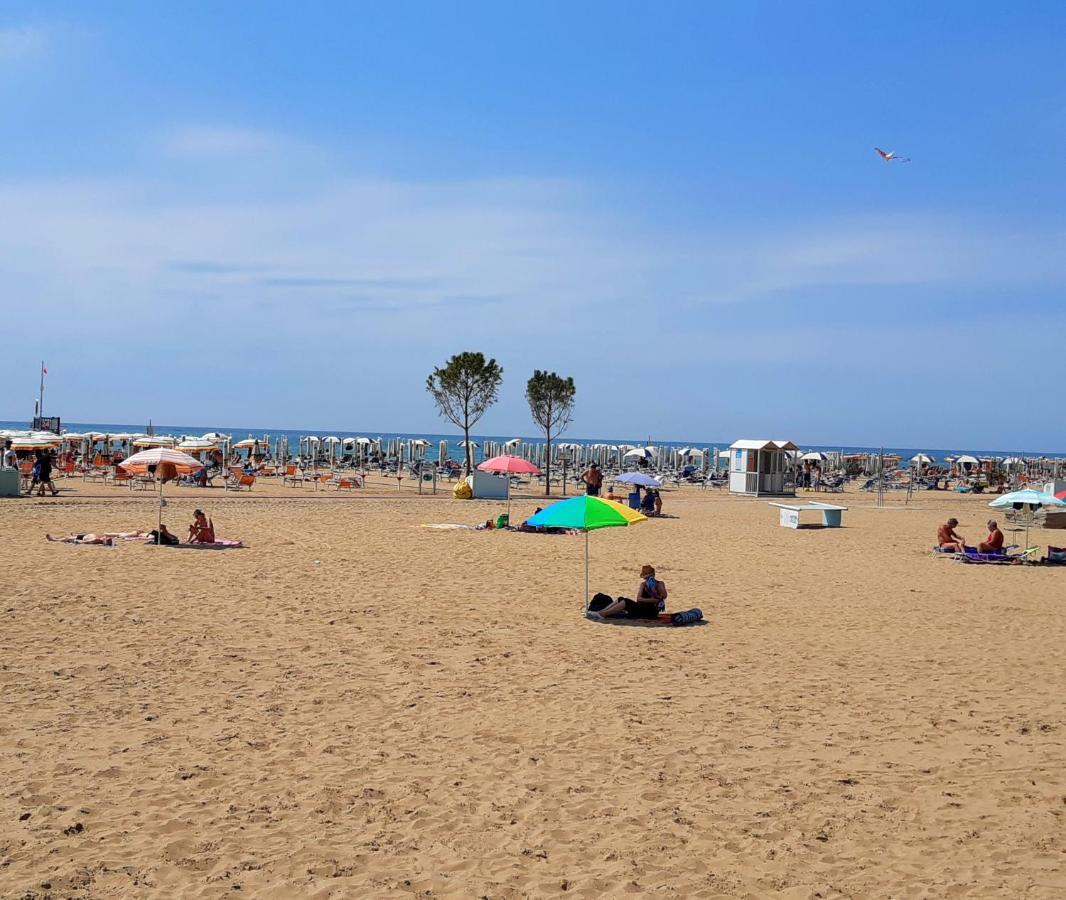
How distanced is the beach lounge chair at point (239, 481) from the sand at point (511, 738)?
1625 centimetres

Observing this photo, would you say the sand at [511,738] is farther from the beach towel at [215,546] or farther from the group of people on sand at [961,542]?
the group of people on sand at [961,542]

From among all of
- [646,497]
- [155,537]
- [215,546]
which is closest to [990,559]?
[646,497]

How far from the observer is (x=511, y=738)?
6.69 m

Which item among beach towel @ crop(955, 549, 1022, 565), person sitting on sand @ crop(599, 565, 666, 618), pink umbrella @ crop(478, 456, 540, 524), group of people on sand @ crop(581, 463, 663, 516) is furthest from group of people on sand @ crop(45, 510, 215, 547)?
beach towel @ crop(955, 549, 1022, 565)

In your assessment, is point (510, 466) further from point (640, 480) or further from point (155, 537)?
point (155, 537)

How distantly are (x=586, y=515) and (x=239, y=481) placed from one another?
22361 millimetres

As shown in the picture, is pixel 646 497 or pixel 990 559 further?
pixel 646 497

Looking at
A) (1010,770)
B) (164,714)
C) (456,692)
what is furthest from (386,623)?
(1010,770)

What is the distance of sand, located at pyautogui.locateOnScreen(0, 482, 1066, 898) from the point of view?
4.77m

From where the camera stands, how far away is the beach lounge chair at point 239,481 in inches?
1177

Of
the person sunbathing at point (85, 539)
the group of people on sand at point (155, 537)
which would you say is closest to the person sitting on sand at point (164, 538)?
the group of people on sand at point (155, 537)

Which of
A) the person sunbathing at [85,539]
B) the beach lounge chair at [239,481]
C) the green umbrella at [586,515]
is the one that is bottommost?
the person sunbathing at [85,539]

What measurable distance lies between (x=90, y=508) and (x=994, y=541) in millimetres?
18074

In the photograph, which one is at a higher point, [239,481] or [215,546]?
[239,481]
